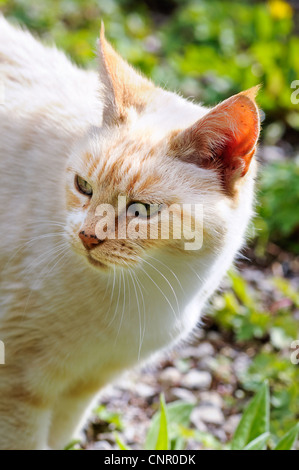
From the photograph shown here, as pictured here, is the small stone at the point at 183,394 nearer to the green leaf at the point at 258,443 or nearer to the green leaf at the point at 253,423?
the green leaf at the point at 253,423

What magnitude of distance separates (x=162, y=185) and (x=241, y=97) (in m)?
0.31

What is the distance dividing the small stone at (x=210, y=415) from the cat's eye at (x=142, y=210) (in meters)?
1.31

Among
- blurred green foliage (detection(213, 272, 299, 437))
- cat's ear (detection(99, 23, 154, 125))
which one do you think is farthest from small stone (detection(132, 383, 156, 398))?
cat's ear (detection(99, 23, 154, 125))

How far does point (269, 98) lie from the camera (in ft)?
13.4

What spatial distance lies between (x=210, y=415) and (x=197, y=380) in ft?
0.62

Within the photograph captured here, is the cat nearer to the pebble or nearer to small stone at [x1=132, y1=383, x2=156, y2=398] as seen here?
small stone at [x1=132, y1=383, x2=156, y2=398]

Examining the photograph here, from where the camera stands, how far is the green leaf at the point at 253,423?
7.05 ft

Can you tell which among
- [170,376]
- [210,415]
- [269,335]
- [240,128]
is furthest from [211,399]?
[240,128]

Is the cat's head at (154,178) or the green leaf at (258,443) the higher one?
the cat's head at (154,178)

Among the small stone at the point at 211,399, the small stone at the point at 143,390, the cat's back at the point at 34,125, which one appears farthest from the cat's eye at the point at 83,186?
the small stone at the point at 211,399

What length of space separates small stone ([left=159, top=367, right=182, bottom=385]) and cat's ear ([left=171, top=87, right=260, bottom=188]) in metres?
1.30

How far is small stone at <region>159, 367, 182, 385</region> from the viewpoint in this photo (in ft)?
9.03

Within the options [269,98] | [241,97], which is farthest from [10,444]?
[269,98]
